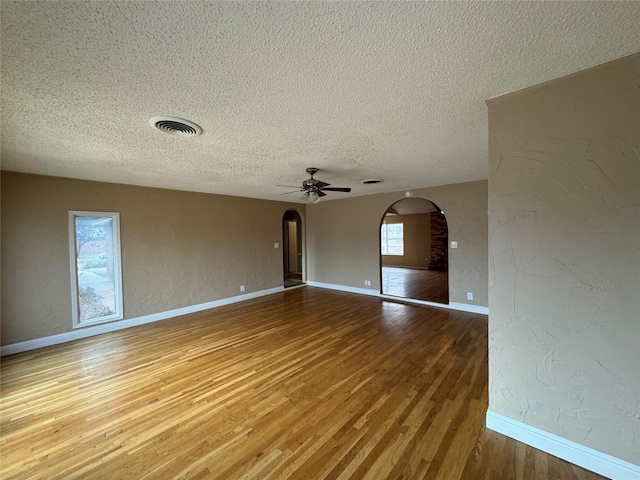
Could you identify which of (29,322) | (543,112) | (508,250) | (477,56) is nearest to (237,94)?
(477,56)

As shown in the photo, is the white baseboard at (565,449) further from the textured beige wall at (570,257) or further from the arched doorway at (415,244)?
the arched doorway at (415,244)

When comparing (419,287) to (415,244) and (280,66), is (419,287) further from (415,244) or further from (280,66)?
(280,66)

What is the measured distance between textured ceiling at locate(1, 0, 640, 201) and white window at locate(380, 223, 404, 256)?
29.4 ft

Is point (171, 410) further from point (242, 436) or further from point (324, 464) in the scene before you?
point (324, 464)

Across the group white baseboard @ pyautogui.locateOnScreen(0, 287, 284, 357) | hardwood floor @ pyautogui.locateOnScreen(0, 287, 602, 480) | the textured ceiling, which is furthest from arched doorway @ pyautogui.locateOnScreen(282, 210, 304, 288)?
the textured ceiling

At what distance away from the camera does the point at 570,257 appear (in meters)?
1.52

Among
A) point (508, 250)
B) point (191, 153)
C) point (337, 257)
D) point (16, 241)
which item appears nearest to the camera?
point (508, 250)

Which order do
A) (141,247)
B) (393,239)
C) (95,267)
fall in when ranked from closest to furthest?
1. (95,267)
2. (141,247)
3. (393,239)

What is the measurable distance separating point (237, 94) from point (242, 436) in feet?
7.94

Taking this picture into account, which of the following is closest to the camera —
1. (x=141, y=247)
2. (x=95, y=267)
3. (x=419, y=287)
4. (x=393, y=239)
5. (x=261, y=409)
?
(x=261, y=409)

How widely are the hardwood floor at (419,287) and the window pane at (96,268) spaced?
5.55 metres

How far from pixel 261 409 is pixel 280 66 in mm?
2543

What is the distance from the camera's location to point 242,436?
71.4 inches

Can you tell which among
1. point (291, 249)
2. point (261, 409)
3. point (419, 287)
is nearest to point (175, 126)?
point (261, 409)
